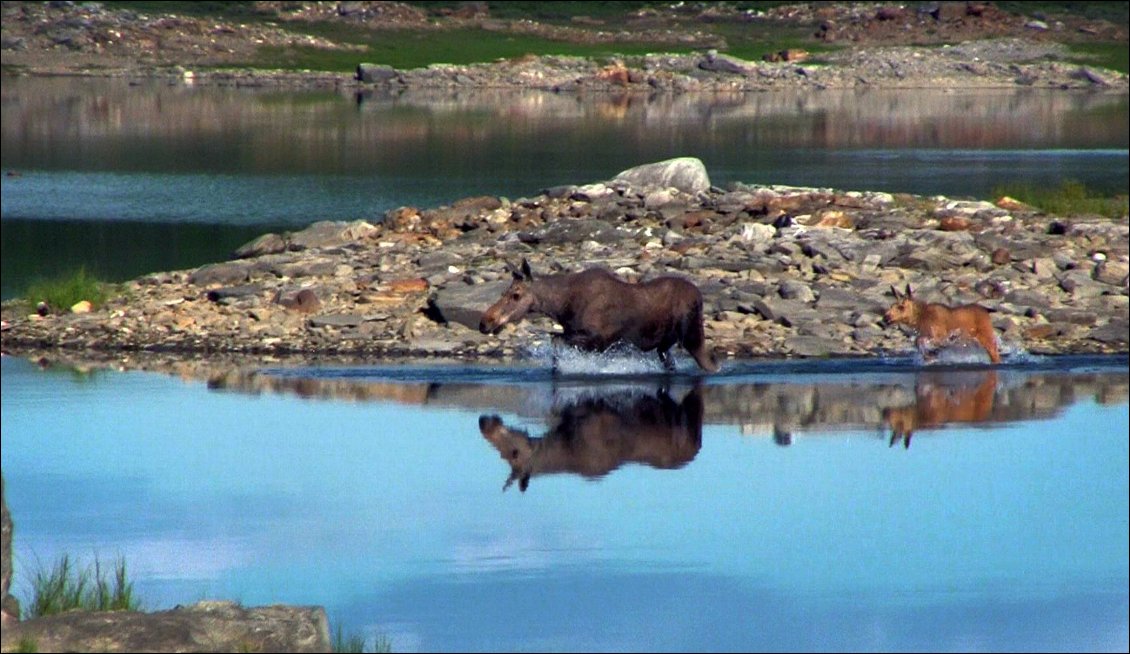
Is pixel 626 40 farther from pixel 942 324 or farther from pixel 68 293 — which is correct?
pixel 942 324

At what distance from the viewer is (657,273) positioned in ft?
79.5

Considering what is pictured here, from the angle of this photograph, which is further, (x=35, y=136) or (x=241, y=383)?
(x=35, y=136)

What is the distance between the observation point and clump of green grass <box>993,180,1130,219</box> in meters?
30.6

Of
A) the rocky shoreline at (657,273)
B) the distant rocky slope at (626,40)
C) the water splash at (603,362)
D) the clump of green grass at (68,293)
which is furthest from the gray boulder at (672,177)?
the distant rocky slope at (626,40)

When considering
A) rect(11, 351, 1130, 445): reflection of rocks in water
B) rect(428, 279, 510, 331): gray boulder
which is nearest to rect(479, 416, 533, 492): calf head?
rect(11, 351, 1130, 445): reflection of rocks in water

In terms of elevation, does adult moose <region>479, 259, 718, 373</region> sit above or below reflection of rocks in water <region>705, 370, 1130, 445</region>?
above

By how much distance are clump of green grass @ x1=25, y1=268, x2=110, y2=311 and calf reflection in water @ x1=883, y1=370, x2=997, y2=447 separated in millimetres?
10380

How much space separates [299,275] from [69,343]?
372 cm

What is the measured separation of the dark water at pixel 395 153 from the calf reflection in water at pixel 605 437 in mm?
11790

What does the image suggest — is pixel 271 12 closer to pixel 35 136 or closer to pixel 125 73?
pixel 125 73

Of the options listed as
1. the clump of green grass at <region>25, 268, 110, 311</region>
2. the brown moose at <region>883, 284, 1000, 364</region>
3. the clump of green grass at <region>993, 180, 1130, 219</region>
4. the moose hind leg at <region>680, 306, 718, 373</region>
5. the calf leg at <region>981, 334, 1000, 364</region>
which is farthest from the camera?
the clump of green grass at <region>993, 180, 1130, 219</region>

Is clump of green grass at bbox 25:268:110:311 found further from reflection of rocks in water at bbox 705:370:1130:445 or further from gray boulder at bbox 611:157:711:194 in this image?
gray boulder at bbox 611:157:711:194

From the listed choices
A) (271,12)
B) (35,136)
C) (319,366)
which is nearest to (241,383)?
(319,366)

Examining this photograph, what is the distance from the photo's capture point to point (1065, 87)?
113 metres
